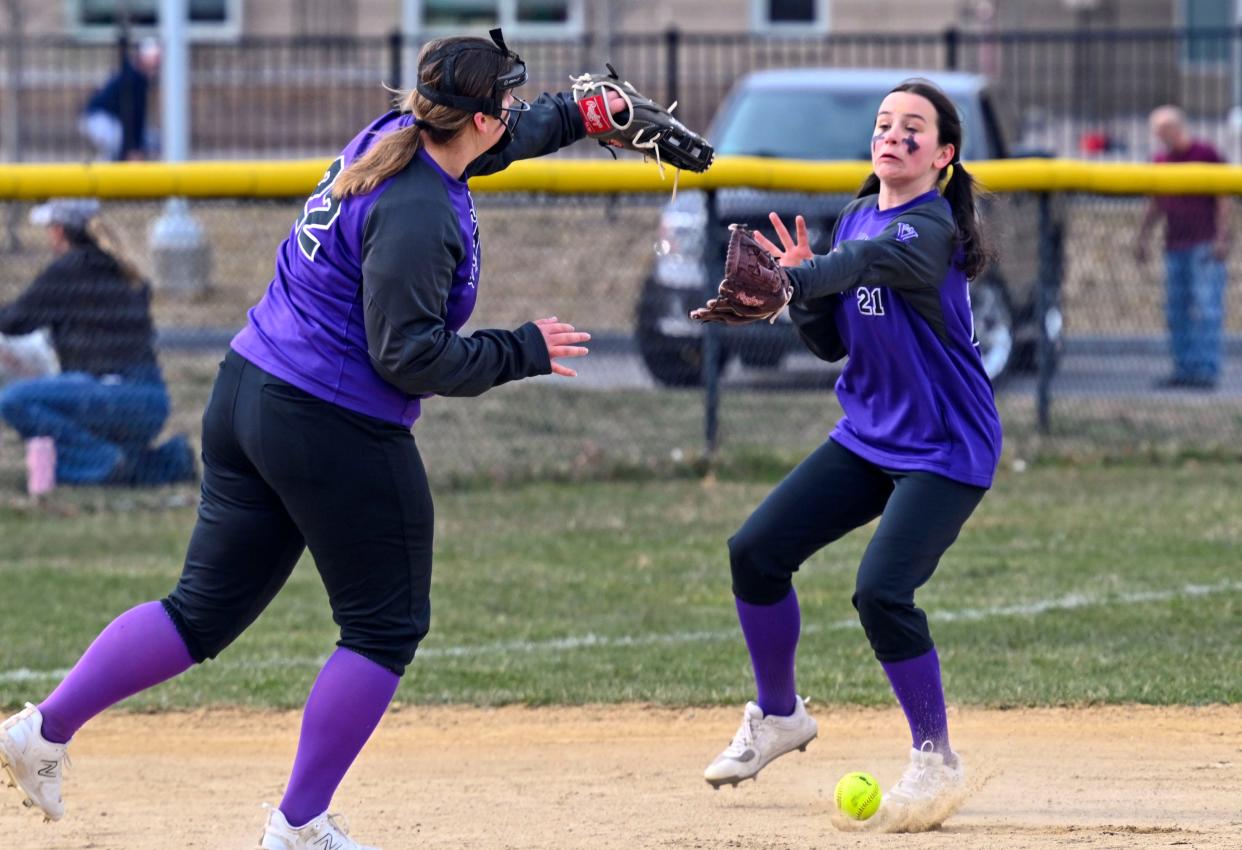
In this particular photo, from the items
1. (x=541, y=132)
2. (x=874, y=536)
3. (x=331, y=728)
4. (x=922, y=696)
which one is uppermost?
(x=541, y=132)

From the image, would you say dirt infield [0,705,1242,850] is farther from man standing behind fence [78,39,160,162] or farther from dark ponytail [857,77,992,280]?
man standing behind fence [78,39,160,162]

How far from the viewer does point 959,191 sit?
4773 millimetres

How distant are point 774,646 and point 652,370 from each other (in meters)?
5.39

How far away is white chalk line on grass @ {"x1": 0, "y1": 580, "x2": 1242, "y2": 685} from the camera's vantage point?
6691 mm

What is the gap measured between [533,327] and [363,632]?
796mm

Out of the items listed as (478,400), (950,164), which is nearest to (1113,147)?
(478,400)

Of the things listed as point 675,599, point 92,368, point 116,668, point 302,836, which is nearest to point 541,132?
point 116,668

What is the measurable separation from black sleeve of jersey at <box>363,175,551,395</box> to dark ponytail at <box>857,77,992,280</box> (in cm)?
138

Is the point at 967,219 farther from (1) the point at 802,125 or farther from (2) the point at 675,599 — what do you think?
(1) the point at 802,125

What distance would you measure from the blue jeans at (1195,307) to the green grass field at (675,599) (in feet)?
3.65

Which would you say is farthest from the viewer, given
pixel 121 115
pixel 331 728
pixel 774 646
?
pixel 121 115

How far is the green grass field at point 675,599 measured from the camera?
20.7 ft

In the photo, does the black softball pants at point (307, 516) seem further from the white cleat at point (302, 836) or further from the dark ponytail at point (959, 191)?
the dark ponytail at point (959, 191)

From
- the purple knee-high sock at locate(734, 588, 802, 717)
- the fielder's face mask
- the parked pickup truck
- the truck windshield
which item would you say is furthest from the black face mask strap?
the truck windshield
